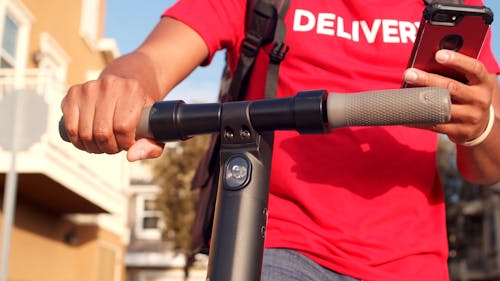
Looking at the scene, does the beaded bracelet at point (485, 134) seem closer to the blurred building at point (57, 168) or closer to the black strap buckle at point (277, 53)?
the black strap buckle at point (277, 53)

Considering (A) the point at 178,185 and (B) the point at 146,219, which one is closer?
(A) the point at 178,185

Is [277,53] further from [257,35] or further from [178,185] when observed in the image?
[178,185]

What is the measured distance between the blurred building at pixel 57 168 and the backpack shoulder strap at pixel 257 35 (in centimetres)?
834

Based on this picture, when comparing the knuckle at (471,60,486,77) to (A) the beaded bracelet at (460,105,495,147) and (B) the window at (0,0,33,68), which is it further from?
(B) the window at (0,0,33,68)

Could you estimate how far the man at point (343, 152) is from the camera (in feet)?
5.75

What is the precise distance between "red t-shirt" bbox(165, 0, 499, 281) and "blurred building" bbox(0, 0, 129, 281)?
8432 mm

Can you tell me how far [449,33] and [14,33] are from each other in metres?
12.4

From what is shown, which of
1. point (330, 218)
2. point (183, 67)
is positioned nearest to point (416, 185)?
point (330, 218)

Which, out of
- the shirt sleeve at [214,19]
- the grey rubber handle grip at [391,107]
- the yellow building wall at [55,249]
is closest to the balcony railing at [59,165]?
the yellow building wall at [55,249]

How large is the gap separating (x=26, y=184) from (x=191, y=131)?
1210 cm

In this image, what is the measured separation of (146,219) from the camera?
2998cm

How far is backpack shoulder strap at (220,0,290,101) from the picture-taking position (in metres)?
1.95

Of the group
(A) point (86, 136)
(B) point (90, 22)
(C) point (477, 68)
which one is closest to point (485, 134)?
(C) point (477, 68)

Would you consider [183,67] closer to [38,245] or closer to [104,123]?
[104,123]
